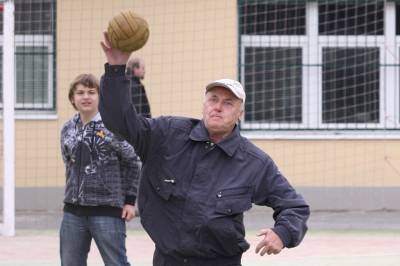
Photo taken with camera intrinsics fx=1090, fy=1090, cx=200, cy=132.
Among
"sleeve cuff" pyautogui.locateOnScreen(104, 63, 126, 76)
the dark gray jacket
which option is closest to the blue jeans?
the dark gray jacket

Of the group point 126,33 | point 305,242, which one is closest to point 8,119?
point 305,242

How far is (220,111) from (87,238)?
237 cm

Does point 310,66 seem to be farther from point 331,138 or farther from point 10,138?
point 10,138

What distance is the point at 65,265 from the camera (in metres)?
7.19

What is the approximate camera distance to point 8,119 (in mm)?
12109

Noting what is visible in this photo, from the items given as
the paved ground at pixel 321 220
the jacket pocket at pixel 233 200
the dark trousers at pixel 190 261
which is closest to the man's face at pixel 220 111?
the jacket pocket at pixel 233 200

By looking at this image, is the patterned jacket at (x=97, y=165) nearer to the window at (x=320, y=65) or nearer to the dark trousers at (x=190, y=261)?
the dark trousers at (x=190, y=261)

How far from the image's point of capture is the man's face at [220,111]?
5211 mm

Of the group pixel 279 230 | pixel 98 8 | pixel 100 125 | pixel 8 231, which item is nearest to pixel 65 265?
pixel 100 125

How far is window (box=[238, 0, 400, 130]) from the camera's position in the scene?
48.2 feet

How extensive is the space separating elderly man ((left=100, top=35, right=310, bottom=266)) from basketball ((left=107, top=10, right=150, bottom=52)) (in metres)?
0.27

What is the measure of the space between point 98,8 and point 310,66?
9.71 ft

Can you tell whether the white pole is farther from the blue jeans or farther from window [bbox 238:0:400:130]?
the blue jeans

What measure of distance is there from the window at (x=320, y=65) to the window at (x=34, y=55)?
2567mm
